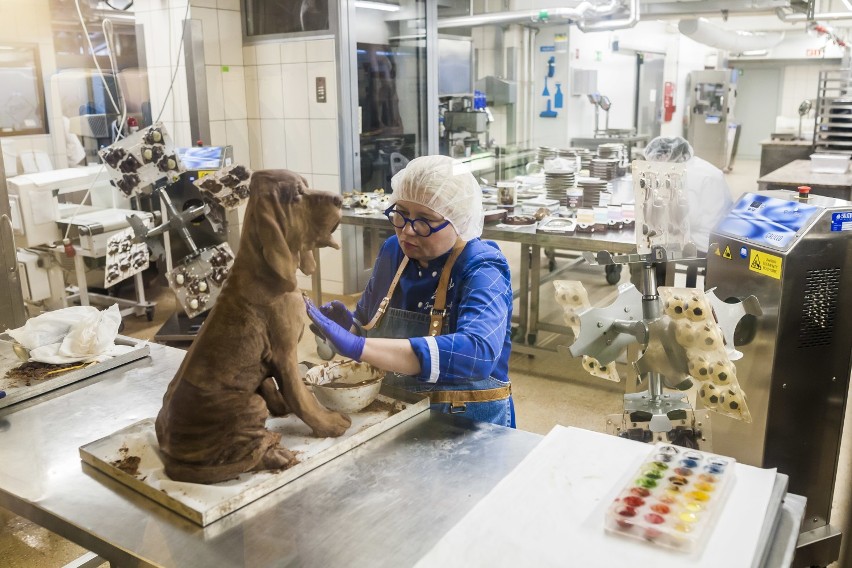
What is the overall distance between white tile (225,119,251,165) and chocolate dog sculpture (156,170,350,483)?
3.95m

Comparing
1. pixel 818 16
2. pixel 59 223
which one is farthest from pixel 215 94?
pixel 818 16

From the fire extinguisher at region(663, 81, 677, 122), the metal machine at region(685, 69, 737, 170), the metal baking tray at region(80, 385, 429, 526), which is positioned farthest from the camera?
the metal machine at region(685, 69, 737, 170)

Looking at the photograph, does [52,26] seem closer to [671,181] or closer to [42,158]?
[42,158]

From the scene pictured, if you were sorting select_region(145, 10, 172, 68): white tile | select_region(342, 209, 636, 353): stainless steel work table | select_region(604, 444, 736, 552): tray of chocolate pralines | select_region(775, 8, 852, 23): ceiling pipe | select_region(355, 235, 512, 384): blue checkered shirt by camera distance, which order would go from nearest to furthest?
select_region(604, 444, 736, 552): tray of chocolate pralines, select_region(355, 235, 512, 384): blue checkered shirt, select_region(342, 209, 636, 353): stainless steel work table, select_region(145, 10, 172, 68): white tile, select_region(775, 8, 852, 23): ceiling pipe

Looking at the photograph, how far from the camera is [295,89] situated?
17.0 feet

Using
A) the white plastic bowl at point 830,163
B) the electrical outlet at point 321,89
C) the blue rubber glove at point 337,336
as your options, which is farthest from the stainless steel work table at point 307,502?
the white plastic bowl at point 830,163

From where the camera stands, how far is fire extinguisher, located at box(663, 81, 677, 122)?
1153 cm

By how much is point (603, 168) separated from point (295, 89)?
2.37 metres

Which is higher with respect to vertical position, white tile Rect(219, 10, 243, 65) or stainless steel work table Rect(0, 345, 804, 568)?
white tile Rect(219, 10, 243, 65)

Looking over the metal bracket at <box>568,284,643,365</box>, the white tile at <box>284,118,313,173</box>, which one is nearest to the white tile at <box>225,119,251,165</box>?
the white tile at <box>284,118,313,173</box>

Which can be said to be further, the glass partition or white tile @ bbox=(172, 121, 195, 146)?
white tile @ bbox=(172, 121, 195, 146)

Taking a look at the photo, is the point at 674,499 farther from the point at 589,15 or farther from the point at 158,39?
the point at 589,15

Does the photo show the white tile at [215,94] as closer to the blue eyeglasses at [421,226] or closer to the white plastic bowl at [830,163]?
the blue eyeglasses at [421,226]

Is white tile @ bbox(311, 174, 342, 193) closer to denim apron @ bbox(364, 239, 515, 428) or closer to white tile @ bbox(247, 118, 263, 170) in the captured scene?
white tile @ bbox(247, 118, 263, 170)
